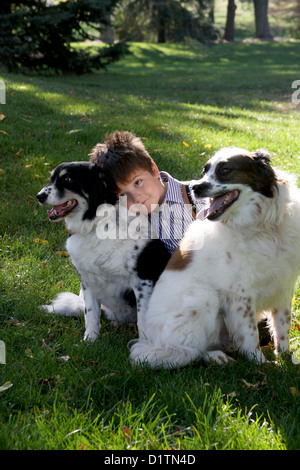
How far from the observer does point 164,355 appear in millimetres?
3406

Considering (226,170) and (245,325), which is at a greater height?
(226,170)

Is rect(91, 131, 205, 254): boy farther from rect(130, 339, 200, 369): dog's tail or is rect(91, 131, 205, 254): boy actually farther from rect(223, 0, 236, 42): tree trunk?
rect(223, 0, 236, 42): tree trunk

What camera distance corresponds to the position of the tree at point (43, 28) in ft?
56.2

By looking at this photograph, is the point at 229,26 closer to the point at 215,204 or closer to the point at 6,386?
the point at 215,204

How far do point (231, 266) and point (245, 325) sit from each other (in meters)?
0.44

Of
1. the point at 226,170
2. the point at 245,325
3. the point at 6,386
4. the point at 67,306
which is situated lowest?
the point at 67,306

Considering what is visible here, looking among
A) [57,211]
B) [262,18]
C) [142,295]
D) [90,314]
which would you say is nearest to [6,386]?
[90,314]

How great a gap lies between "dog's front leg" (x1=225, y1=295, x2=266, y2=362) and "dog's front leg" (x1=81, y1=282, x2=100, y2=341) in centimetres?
109

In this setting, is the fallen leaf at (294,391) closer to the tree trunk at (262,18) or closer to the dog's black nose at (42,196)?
the dog's black nose at (42,196)

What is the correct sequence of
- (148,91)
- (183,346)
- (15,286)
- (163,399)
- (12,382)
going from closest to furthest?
(163,399) < (12,382) < (183,346) < (15,286) < (148,91)

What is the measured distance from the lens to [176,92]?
17.4 m

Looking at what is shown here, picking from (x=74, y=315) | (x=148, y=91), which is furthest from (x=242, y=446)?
(x=148, y=91)
